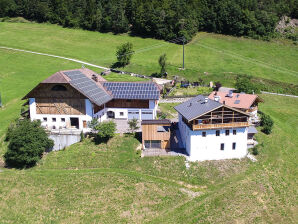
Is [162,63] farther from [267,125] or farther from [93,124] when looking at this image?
[93,124]

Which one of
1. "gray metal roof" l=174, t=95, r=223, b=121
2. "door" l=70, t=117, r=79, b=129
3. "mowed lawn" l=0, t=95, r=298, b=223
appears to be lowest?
"mowed lawn" l=0, t=95, r=298, b=223

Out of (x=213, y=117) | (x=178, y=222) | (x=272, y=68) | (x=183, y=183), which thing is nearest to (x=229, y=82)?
(x=272, y=68)

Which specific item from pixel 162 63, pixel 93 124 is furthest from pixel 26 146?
pixel 162 63

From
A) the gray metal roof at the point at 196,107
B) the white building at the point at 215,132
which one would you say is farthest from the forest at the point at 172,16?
the white building at the point at 215,132

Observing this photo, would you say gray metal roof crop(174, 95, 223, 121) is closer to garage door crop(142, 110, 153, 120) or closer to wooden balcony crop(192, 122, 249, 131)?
wooden balcony crop(192, 122, 249, 131)

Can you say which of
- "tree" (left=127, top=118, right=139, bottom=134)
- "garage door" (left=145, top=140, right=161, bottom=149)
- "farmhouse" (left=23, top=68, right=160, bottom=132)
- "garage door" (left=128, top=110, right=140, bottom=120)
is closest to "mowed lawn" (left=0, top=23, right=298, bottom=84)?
"farmhouse" (left=23, top=68, right=160, bottom=132)

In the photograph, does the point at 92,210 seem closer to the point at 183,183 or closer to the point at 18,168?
the point at 183,183
